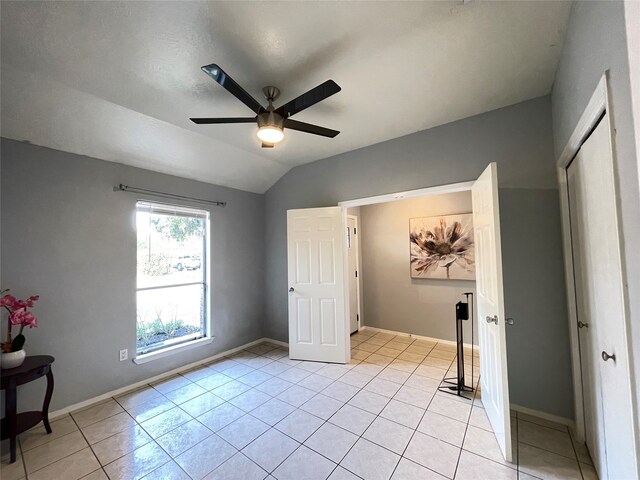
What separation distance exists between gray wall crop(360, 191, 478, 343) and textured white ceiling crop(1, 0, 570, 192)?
1.57 metres

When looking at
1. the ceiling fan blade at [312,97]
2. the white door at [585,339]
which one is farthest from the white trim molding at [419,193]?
the ceiling fan blade at [312,97]

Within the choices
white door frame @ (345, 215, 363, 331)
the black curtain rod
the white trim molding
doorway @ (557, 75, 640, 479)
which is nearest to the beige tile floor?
doorway @ (557, 75, 640, 479)

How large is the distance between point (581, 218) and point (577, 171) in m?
0.32

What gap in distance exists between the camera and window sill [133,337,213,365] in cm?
282

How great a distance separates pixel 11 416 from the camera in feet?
5.85

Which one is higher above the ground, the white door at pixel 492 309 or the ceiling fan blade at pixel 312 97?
the ceiling fan blade at pixel 312 97

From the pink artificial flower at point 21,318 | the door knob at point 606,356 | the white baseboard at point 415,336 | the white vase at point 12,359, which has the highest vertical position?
the pink artificial flower at point 21,318

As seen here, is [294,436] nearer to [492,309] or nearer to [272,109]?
[492,309]

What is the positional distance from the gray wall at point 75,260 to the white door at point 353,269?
2517 mm

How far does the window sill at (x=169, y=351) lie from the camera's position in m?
2.82

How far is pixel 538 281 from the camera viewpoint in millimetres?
2131

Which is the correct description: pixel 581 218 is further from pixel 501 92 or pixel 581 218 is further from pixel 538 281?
pixel 501 92

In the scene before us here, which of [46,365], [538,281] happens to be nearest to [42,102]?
[46,365]

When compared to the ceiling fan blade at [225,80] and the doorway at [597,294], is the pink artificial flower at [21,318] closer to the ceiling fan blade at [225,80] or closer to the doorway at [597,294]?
the ceiling fan blade at [225,80]
